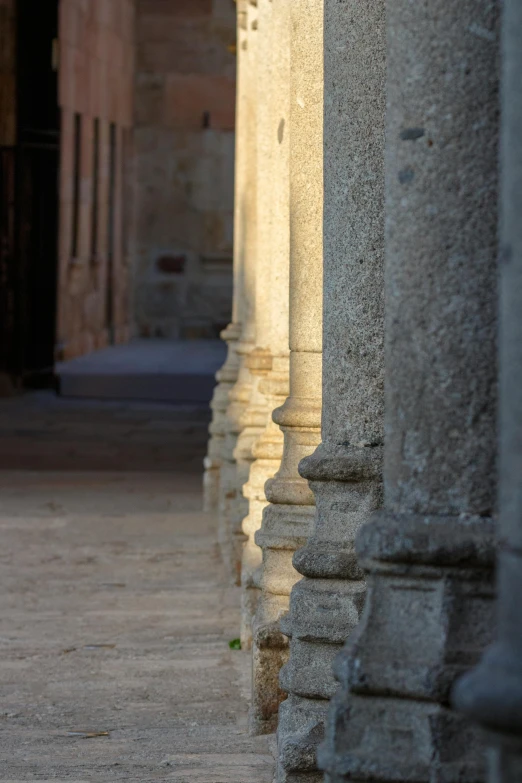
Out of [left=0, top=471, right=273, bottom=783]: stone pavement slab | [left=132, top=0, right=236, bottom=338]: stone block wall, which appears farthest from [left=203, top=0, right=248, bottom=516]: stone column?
[left=132, top=0, right=236, bottom=338]: stone block wall

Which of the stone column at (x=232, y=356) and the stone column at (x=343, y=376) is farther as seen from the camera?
the stone column at (x=232, y=356)

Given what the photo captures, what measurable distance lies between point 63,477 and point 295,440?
220 inches

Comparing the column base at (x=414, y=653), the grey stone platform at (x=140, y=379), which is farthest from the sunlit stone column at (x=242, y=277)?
the grey stone platform at (x=140, y=379)

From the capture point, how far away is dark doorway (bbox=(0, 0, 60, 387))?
1449 centimetres

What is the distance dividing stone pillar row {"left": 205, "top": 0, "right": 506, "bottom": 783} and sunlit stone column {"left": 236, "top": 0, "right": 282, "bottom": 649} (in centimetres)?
94

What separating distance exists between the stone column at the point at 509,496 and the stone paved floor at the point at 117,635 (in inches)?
79.1

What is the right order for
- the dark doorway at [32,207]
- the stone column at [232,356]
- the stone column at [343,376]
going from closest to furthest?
the stone column at [343,376]
the stone column at [232,356]
the dark doorway at [32,207]

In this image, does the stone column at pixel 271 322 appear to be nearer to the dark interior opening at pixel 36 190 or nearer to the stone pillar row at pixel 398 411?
the stone pillar row at pixel 398 411

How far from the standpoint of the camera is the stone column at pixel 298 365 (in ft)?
14.2

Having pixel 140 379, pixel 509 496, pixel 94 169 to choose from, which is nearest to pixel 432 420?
pixel 509 496

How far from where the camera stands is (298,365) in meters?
4.43

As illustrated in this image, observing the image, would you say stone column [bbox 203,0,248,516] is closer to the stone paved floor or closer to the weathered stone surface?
the weathered stone surface

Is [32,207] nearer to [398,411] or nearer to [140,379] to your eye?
[140,379]

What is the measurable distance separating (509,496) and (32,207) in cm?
1348
